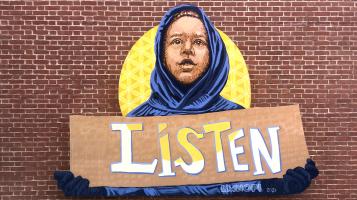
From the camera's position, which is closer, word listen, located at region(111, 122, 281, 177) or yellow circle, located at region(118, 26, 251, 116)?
word listen, located at region(111, 122, 281, 177)

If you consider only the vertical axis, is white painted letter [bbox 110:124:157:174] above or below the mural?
below

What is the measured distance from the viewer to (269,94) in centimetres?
938

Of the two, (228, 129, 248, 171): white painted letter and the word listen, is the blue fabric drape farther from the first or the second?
(228, 129, 248, 171): white painted letter

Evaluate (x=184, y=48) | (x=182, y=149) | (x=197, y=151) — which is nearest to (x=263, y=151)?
(x=197, y=151)

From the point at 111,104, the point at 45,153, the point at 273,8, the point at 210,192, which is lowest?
the point at 210,192

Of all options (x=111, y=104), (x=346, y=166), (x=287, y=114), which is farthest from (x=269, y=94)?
(x=111, y=104)

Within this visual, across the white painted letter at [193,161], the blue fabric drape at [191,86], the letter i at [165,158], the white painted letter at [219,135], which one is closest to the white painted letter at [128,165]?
the letter i at [165,158]

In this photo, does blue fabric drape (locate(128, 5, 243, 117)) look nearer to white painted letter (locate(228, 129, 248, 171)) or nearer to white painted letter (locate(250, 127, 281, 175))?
white painted letter (locate(228, 129, 248, 171))

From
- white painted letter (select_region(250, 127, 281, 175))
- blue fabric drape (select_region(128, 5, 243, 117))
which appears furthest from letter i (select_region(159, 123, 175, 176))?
white painted letter (select_region(250, 127, 281, 175))

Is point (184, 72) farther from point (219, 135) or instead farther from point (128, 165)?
point (128, 165)

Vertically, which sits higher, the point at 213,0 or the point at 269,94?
the point at 213,0

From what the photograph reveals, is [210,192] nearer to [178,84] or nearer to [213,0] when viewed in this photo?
[178,84]

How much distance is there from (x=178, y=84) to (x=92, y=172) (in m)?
1.90

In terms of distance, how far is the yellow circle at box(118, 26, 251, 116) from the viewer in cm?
922
